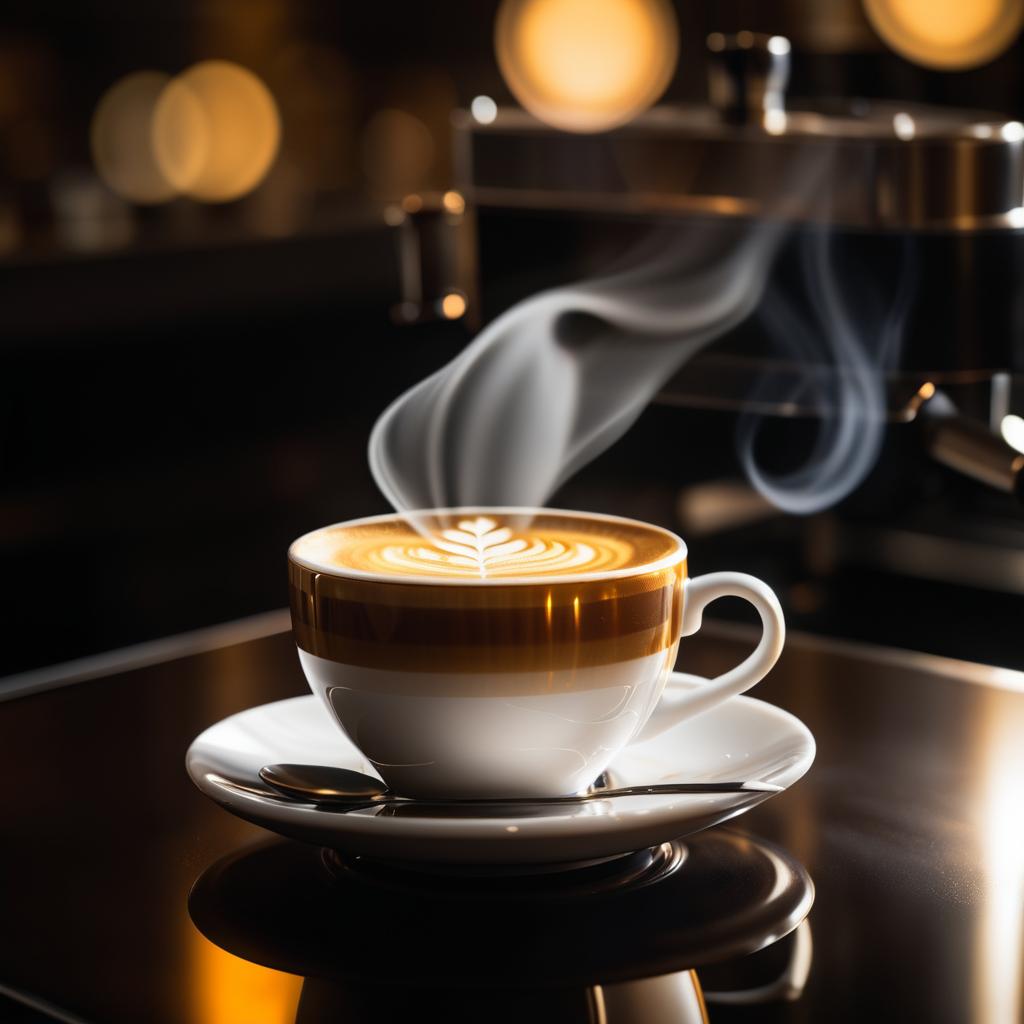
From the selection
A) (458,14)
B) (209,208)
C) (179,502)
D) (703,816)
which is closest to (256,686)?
(703,816)

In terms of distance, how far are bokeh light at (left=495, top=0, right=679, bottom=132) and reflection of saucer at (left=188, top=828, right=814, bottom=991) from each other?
388cm

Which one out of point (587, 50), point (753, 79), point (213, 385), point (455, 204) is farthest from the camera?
point (587, 50)

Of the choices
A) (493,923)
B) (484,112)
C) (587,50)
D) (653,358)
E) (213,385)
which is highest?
(587,50)

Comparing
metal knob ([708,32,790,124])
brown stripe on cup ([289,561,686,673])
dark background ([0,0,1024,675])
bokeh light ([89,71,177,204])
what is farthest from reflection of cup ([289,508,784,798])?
bokeh light ([89,71,177,204])

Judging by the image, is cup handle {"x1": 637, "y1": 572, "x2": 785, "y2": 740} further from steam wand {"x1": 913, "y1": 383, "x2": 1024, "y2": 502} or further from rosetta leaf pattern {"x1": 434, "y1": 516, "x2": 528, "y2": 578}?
steam wand {"x1": 913, "y1": 383, "x2": 1024, "y2": 502}

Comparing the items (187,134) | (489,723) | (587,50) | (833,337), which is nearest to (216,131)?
(187,134)

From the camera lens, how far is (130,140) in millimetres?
3992

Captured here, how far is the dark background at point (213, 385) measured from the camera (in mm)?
1193

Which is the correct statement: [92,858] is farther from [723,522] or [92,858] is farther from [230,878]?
[723,522]

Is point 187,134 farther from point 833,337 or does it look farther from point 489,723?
point 489,723

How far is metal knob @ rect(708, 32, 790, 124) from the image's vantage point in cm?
87

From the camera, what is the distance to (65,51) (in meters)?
3.78

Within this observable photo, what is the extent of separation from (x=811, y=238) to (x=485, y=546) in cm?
30

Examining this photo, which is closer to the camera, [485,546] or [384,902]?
[384,902]
